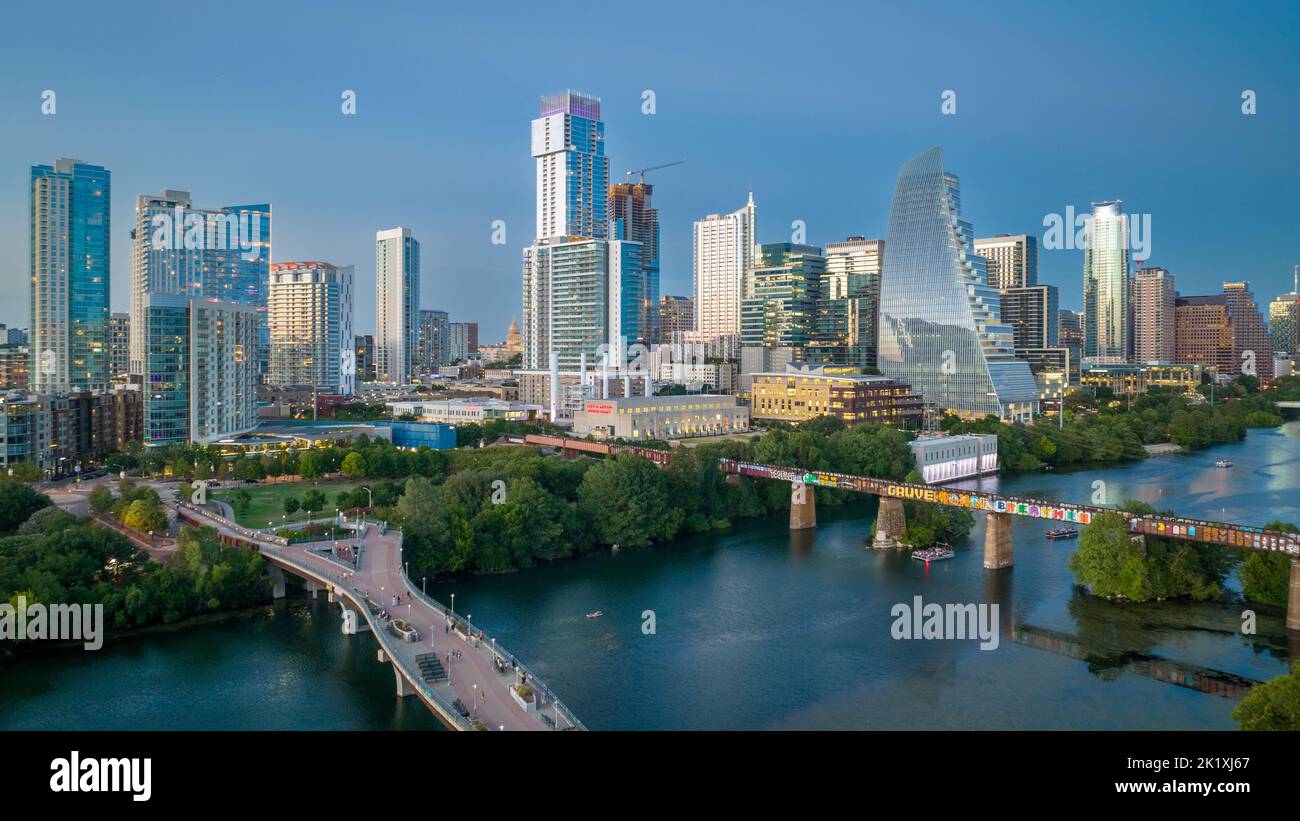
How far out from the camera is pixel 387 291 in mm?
105875

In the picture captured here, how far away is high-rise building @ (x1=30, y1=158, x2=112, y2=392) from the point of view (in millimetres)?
53469

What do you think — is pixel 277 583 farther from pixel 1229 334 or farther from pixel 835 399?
pixel 1229 334

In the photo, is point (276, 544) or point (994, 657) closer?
point (994, 657)

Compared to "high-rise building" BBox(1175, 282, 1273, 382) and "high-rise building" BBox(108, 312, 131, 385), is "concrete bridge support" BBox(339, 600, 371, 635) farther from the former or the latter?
"high-rise building" BBox(1175, 282, 1273, 382)

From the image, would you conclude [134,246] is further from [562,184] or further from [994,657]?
[994,657]

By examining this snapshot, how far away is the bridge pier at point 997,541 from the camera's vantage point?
75.8 ft

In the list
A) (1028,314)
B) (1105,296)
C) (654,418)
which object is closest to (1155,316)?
(1105,296)

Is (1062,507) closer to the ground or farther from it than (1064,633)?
farther from it

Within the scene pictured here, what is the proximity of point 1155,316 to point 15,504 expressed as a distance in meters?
108

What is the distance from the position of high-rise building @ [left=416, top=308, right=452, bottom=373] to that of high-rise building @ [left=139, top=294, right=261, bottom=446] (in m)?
81.3

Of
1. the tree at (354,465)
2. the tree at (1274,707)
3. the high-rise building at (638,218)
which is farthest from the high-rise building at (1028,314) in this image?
the tree at (1274,707)

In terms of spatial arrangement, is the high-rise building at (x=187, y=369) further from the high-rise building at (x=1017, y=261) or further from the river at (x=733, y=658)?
the high-rise building at (x=1017, y=261)

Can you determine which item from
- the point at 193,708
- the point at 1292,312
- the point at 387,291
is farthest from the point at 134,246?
the point at 1292,312
